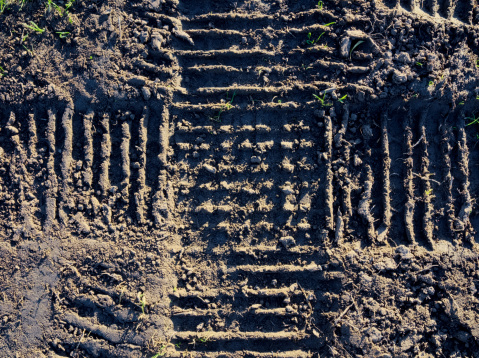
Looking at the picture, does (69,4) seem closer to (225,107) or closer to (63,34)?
(63,34)

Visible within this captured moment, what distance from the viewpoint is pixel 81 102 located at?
229 cm

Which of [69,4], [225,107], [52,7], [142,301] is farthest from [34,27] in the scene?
[142,301]

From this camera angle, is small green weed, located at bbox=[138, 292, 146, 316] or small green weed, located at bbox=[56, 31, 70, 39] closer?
small green weed, located at bbox=[138, 292, 146, 316]

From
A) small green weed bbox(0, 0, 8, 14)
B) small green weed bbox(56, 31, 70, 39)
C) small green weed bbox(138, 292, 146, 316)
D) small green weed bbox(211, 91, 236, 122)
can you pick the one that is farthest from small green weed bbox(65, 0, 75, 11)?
small green weed bbox(138, 292, 146, 316)

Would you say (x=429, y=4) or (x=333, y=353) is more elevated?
(x=429, y=4)

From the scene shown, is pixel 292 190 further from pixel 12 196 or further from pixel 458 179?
pixel 12 196

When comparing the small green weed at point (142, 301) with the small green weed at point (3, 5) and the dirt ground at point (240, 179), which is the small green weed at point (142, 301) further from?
the small green weed at point (3, 5)

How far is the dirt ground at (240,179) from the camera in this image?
86.7 inches

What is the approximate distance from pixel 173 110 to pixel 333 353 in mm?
2099

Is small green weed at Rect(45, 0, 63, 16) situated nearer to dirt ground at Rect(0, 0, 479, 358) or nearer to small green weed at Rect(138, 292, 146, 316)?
dirt ground at Rect(0, 0, 479, 358)

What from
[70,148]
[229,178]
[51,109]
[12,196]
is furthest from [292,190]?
[12,196]

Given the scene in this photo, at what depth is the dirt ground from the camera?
220 cm

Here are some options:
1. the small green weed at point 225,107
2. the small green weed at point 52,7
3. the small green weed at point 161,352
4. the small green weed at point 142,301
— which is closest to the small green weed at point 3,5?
the small green weed at point 52,7

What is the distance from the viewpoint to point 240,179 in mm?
2273
